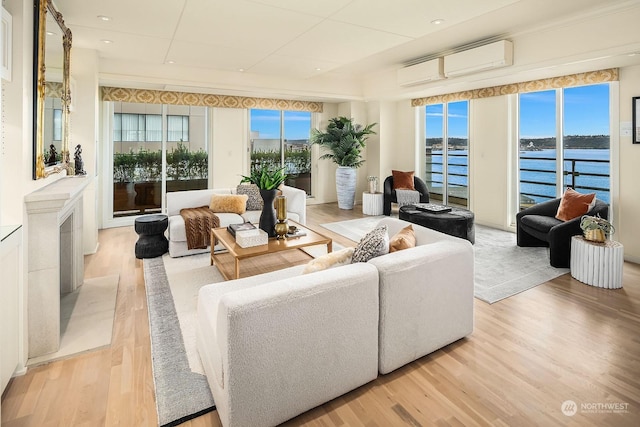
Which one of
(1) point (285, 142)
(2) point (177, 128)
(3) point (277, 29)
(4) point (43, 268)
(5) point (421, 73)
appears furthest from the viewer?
(1) point (285, 142)

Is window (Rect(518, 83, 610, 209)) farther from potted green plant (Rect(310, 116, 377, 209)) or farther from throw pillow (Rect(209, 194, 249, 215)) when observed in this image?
throw pillow (Rect(209, 194, 249, 215))

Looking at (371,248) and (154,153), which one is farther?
(154,153)

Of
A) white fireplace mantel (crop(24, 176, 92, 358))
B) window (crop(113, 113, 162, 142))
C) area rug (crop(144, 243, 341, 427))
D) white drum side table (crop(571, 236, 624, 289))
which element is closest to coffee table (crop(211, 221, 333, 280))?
area rug (crop(144, 243, 341, 427))

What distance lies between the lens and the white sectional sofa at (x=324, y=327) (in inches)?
61.8

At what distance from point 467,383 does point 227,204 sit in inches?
144

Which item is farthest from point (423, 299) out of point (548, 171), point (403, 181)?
point (403, 181)

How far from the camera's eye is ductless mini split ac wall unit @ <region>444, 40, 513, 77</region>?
14.9 ft

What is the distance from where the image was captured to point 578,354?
7.52 feet

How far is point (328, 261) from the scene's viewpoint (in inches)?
82.7

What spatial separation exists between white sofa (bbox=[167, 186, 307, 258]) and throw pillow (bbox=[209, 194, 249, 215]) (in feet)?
0.33

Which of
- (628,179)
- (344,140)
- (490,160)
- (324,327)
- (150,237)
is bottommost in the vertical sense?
(324,327)

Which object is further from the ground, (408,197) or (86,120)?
(86,120)

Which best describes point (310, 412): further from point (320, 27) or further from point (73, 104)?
point (73, 104)

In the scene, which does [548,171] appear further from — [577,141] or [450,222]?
[450,222]
